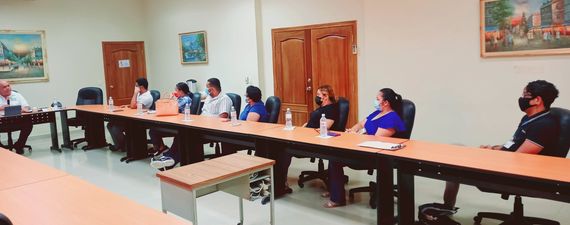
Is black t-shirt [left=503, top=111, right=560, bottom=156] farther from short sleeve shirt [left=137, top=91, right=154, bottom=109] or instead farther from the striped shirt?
short sleeve shirt [left=137, top=91, right=154, bottom=109]

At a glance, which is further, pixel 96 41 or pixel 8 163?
pixel 96 41

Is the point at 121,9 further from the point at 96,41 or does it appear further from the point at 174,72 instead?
the point at 174,72

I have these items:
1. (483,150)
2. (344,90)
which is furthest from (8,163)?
(344,90)

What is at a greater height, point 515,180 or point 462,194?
point 515,180

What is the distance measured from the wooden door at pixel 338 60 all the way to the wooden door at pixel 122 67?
15.0ft

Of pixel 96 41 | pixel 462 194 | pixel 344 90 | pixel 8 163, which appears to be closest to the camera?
pixel 8 163

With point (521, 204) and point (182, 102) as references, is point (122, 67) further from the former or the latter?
point (521, 204)

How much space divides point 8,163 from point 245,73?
4.71m

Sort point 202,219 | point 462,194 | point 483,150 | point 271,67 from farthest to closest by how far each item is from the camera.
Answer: point 271,67
point 462,194
point 202,219
point 483,150

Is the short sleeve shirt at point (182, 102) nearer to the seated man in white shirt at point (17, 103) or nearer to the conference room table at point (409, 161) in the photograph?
the conference room table at point (409, 161)

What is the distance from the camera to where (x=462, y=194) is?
3932 millimetres

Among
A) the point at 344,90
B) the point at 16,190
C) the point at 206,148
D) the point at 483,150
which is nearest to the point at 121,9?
the point at 206,148

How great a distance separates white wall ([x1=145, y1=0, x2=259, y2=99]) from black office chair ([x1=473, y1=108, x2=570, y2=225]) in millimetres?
4819

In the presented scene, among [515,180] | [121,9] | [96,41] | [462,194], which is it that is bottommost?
[462,194]
